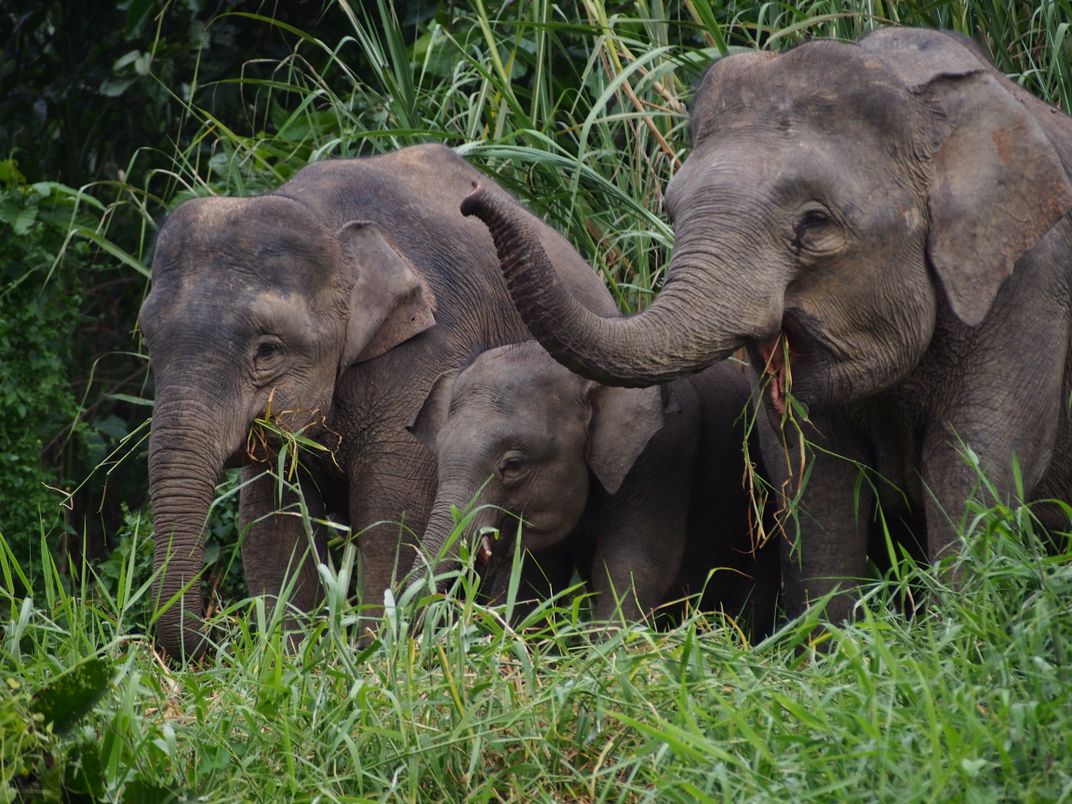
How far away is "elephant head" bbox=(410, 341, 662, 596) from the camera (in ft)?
17.8

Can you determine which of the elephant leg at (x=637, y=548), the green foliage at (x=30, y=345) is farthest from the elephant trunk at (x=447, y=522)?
the green foliage at (x=30, y=345)

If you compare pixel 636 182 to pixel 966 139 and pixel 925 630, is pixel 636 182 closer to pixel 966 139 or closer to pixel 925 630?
pixel 966 139

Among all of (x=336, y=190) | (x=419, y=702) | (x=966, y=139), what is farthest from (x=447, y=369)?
(x=419, y=702)

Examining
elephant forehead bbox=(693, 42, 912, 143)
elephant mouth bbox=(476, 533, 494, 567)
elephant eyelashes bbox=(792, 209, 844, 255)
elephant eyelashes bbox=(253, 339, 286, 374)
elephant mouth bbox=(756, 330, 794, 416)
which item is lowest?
elephant mouth bbox=(476, 533, 494, 567)

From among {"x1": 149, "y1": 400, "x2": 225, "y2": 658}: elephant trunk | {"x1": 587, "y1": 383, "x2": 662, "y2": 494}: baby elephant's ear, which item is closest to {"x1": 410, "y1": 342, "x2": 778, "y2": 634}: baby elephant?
{"x1": 587, "y1": 383, "x2": 662, "y2": 494}: baby elephant's ear

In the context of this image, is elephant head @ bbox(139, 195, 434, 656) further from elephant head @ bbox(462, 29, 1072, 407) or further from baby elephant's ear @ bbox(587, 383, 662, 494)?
elephant head @ bbox(462, 29, 1072, 407)

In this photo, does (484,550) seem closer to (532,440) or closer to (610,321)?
(532,440)

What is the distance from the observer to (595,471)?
5602 mm

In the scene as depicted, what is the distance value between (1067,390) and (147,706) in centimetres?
256

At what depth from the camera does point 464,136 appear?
693cm

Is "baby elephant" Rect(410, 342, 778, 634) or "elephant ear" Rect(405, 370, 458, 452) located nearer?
"baby elephant" Rect(410, 342, 778, 634)

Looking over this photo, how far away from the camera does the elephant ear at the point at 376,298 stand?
5.78 m

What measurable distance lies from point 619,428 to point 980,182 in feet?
4.43

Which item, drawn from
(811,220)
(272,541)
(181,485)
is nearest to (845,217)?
(811,220)
